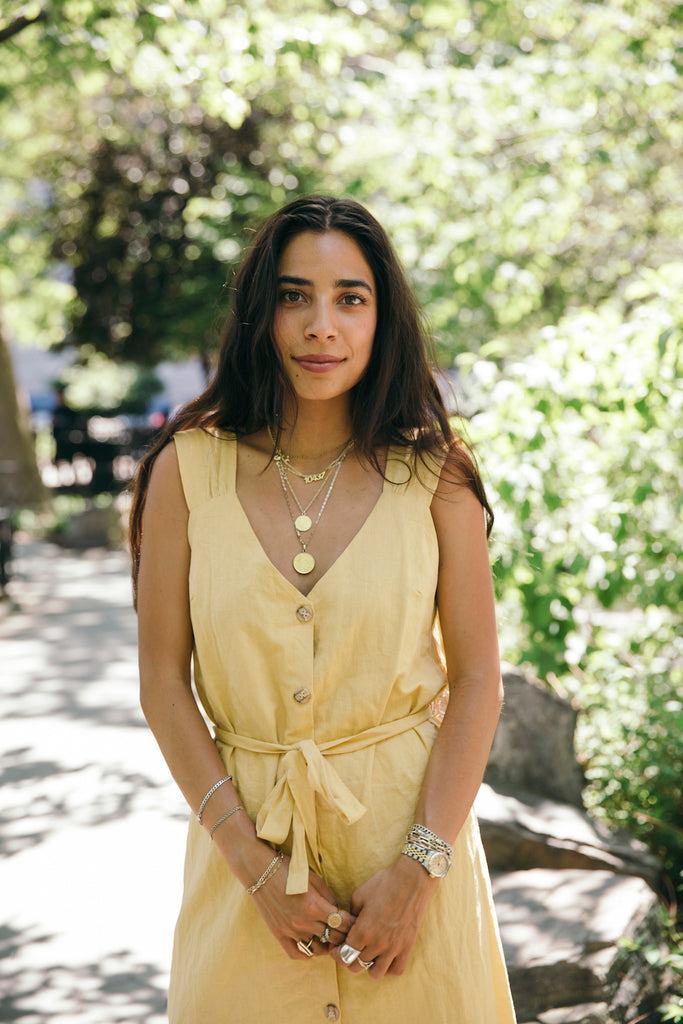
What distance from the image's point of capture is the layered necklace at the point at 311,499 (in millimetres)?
1899

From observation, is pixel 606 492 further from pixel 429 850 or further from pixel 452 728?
pixel 429 850

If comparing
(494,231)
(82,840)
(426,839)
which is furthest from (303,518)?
(494,231)

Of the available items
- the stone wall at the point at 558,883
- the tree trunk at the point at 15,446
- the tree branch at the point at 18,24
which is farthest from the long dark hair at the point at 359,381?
the tree trunk at the point at 15,446

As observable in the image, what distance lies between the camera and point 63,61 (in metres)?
8.48

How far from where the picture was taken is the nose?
6.32ft

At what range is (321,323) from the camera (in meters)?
1.93

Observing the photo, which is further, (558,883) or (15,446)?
(15,446)

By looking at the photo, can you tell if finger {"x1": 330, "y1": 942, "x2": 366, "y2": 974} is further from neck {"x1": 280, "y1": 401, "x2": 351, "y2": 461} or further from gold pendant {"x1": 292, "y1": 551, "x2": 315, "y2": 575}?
neck {"x1": 280, "y1": 401, "x2": 351, "y2": 461}

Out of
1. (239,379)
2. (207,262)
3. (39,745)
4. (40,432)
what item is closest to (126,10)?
(39,745)

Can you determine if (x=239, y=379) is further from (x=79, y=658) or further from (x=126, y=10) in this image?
(x=79, y=658)

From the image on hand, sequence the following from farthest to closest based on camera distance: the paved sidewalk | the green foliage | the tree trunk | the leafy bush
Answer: the green foliage < the tree trunk < the leafy bush < the paved sidewalk

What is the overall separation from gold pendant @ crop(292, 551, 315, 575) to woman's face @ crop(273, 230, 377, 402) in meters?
0.31

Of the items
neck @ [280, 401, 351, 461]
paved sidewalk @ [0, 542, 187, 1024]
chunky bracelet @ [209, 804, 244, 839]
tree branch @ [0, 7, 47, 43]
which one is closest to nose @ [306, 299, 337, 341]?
neck @ [280, 401, 351, 461]

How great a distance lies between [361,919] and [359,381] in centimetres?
102
